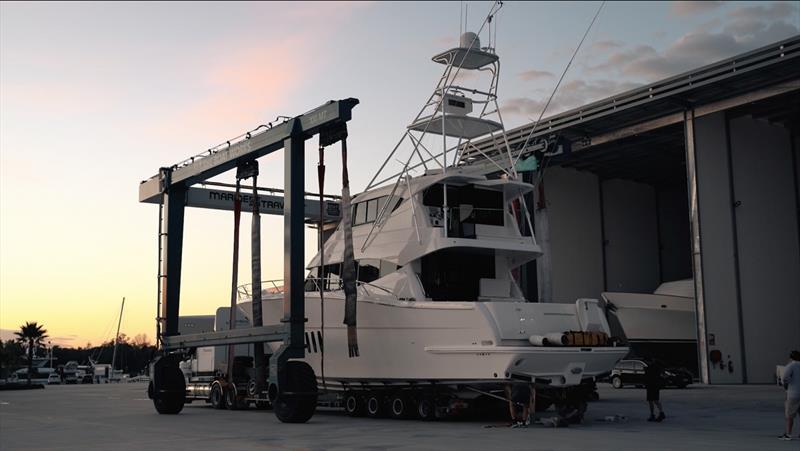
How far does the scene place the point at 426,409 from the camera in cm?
1681

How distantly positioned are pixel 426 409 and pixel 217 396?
8.19 meters

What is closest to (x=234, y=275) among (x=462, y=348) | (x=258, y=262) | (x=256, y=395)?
(x=258, y=262)

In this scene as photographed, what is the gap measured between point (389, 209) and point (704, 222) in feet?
65.1

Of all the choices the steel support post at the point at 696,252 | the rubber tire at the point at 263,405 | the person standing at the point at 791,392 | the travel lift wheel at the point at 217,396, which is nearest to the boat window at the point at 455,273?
the rubber tire at the point at 263,405

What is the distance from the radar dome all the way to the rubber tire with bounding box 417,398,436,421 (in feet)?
29.3

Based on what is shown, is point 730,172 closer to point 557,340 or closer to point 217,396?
point 557,340

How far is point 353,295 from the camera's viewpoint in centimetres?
1683

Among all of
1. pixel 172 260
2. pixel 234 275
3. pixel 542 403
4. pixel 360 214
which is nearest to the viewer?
pixel 542 403

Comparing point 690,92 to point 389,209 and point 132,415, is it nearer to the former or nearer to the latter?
point 389,209

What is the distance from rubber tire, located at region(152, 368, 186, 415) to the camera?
2056 centimetres

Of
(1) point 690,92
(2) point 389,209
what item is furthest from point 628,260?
(2) point 389,209

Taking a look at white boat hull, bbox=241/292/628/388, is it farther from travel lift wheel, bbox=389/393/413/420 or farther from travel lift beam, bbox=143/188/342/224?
travel lift beam, bbox=143/188/342/224

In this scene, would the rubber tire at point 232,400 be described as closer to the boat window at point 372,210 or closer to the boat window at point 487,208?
the boat window at point 372,210

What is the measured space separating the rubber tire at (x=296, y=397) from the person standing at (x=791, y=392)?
28.5ft
